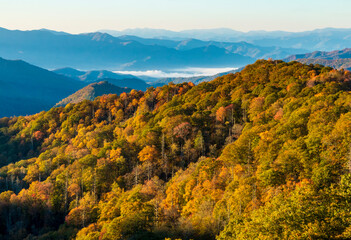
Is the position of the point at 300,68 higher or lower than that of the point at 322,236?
higher

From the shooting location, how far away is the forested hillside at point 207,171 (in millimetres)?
38384

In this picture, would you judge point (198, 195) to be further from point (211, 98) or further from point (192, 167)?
point (211, 98)

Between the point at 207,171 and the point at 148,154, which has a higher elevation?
the point at 207,171

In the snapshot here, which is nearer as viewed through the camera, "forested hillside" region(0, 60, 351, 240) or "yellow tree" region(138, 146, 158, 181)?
"forested hillside" region(0, 60, 351, 240)

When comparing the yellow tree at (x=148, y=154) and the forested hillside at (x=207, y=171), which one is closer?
the forested hillside at (x=207, y=171)

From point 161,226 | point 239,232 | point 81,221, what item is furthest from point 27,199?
point 239,232

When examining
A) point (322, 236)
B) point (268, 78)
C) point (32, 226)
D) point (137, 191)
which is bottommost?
point (32, 226)

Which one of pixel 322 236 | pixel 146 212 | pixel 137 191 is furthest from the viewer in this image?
pixel 137 191

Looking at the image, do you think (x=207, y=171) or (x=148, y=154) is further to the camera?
(x=148, y=154)

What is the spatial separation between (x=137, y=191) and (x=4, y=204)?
43749 mm

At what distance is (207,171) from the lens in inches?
2650

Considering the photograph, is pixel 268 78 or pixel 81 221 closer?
pixel 81 221

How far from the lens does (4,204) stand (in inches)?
3514

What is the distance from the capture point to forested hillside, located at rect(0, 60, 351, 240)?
38384 millimetres
